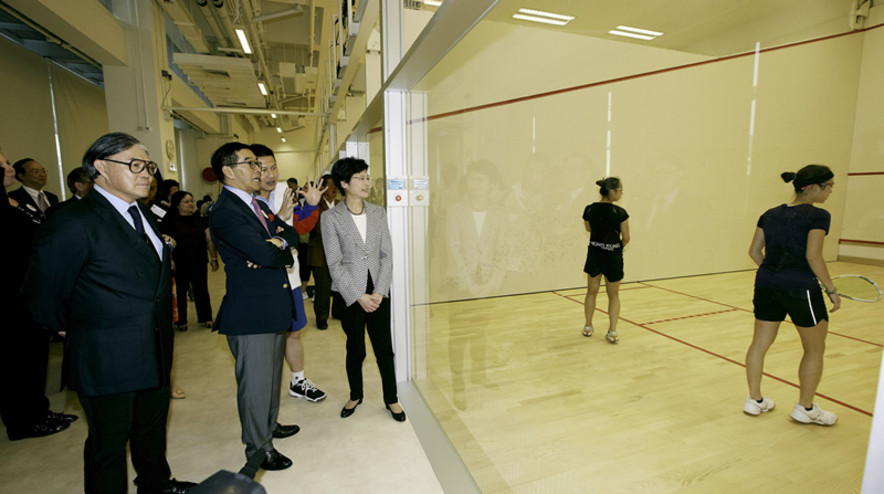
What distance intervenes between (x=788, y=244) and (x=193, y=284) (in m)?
4.83

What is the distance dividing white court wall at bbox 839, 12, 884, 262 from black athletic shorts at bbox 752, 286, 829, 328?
112 millimetres

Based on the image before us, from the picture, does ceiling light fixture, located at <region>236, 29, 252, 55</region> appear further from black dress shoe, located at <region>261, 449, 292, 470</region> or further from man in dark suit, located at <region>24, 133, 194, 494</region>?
black dress shoe, located at <region>261, 449, 292, 470</region>

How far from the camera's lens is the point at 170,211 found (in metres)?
4.05

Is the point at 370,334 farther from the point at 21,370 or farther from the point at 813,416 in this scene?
the point at 813,416

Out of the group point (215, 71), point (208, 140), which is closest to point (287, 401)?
point (215, 71)

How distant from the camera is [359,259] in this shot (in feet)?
7.67

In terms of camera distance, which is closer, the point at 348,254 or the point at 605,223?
the point at 605,223

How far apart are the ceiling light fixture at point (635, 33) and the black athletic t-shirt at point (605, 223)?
359mm

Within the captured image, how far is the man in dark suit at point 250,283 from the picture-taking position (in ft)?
5.74

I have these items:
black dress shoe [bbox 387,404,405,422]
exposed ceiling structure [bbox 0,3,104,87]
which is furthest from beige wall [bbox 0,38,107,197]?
black dress shoe [bbox 387,404,405,422]

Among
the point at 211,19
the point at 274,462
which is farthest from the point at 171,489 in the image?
the point at 211,19

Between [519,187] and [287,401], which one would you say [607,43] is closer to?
[519,187]

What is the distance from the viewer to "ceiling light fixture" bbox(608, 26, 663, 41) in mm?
829

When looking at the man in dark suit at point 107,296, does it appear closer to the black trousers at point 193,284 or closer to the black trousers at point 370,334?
the black trousers at point 370,334
